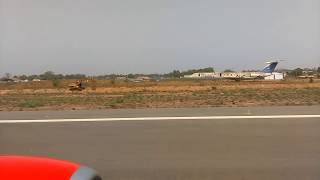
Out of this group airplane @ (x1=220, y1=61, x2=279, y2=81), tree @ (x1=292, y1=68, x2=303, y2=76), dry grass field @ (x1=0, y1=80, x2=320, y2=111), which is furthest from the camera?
tree @ (x1=292, y1=68, x2=303, y2=76)

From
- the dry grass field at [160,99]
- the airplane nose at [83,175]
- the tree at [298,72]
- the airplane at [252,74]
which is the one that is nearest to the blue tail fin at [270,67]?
the airplane at [252,74]

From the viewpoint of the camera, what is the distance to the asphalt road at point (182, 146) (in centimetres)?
685

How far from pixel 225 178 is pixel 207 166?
0.70 meters

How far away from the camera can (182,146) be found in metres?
8.56

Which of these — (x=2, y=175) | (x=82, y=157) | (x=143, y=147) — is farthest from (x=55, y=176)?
(x=143, y=147)

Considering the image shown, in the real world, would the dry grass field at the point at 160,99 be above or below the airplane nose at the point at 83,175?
Answer: below

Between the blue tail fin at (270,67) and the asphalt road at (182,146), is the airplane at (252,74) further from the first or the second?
the asphalt road at (182,146)

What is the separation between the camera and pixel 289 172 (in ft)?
22.1

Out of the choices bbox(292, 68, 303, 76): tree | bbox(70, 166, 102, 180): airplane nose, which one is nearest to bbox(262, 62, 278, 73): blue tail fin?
bbox(292, 68, 303, 76): tree

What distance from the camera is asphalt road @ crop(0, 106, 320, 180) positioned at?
685 centimetres

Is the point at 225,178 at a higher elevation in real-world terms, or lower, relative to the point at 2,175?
lower

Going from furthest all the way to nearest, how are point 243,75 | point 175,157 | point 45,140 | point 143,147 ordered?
point 243,75
point 45,140
point 143,147
point 175,157

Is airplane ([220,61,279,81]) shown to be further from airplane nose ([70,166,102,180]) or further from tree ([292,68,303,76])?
airplane nose ([70,166,102,180])

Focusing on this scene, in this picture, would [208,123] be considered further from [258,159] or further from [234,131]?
[258,159]
